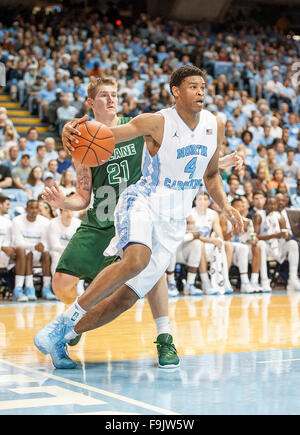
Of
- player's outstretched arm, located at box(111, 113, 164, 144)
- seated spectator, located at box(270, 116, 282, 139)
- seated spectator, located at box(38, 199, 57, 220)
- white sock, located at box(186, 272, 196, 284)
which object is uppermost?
seated spectator, located at box(270, 116, 282, 139)

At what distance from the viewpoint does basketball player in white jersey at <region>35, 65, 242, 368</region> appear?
4.26 metres

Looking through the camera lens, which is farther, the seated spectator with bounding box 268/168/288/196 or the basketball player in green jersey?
the seated spectator with bounding box 268/168/288/196

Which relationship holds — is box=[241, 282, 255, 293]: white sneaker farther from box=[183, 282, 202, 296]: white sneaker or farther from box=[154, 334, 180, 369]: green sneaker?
box=[154, 334, 180, 369]: green sneaker

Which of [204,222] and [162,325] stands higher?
[204,222]

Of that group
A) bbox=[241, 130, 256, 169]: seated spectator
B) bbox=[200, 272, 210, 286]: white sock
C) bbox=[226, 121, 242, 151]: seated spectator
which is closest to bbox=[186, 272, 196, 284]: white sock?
bbox=[200, 272, 210, 286]: white sock

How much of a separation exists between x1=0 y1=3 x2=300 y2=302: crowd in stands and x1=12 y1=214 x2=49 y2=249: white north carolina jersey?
362 mm

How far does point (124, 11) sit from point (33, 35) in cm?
665

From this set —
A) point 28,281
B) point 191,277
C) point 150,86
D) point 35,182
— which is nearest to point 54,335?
point 28,281

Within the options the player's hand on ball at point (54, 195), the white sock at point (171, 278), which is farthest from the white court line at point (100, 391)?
the white sock at point (171, 278)

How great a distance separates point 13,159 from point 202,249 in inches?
129

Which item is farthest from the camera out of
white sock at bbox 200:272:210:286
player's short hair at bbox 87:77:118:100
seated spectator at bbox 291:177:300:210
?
seated spectator at bbox 291:177:300:210

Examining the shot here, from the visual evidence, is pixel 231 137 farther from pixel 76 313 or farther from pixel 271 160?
pixel 76 313

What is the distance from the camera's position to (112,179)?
5.03 metres

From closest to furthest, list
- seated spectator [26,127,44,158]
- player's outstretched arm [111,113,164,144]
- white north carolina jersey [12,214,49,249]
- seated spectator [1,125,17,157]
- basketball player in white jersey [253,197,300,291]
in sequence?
1. player's outstretched arm [111,113,164,144]
2. white north carolina jersey [12,214,49,249]
3. basketball player in white jersey [253,197,300,291]
4. seated spectator [1,125,17,157]
5. seated spectator [26,127,44,158]
